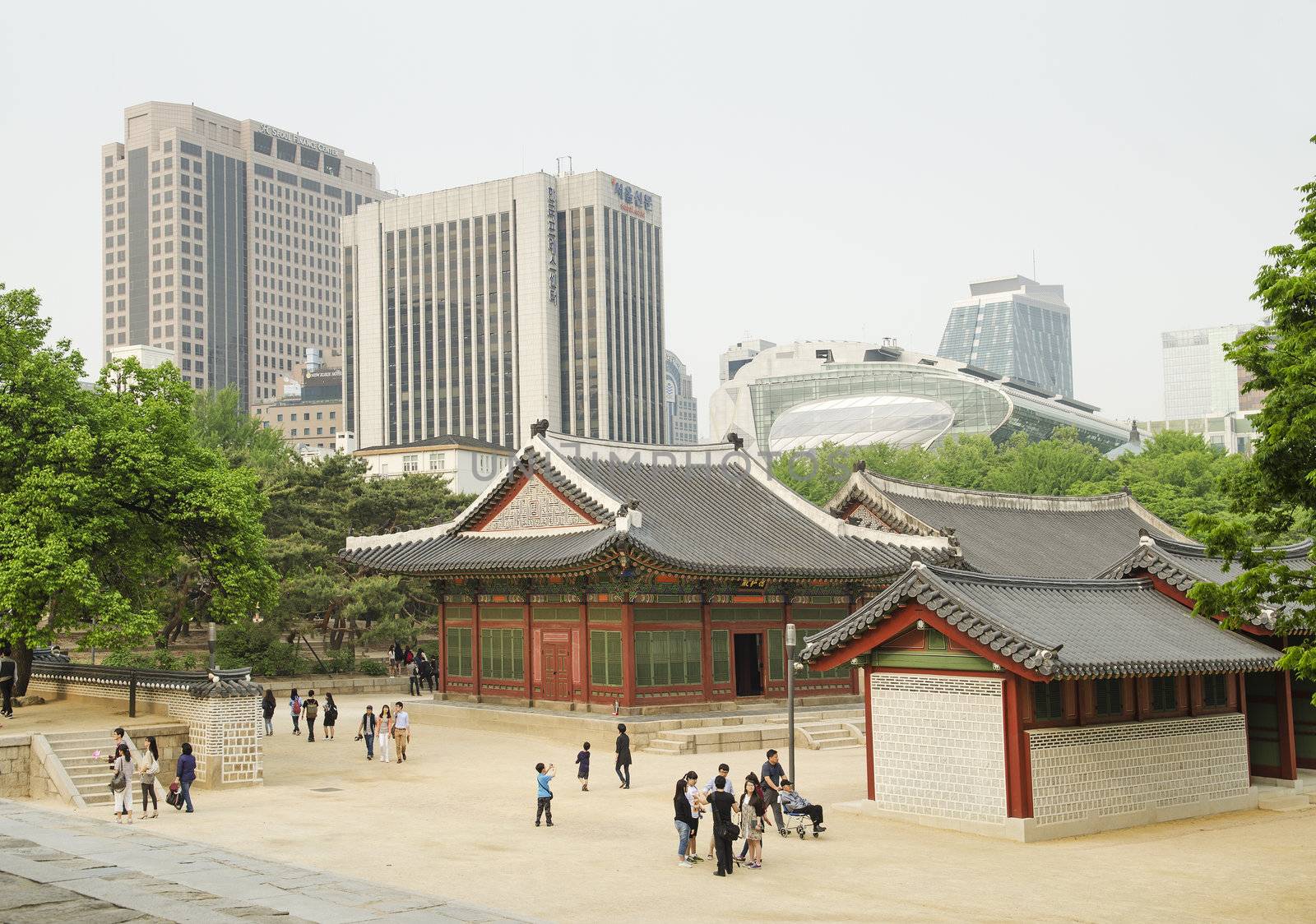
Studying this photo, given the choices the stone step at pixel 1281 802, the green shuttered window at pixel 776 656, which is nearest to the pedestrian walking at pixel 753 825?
the stone step at pixel 1281 802

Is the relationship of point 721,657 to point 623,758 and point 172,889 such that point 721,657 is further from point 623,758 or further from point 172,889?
point 172,889

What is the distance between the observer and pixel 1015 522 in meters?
A: 49.4

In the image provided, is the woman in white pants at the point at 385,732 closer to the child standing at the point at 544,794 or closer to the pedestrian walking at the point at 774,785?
the child standing at the point at 544,794

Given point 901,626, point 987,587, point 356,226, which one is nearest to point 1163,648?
point 987,587

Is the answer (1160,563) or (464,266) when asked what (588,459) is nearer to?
(1160,563)

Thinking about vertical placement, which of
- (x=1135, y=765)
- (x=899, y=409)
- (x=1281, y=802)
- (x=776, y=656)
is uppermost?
(x=899, y=409)

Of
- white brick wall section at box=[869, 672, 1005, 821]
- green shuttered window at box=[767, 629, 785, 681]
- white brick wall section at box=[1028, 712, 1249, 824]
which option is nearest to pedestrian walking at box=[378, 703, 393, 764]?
green shuttered window at box=[767, 629, 785, 681]

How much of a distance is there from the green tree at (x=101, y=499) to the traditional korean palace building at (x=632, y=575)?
9.68 meters

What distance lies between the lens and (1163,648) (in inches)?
932

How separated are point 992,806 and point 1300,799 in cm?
793

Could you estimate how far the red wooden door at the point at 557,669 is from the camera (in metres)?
39.0

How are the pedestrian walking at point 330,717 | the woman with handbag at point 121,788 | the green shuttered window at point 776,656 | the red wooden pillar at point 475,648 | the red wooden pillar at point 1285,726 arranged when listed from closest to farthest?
the woman with handbag at point 121,788 < the red wooden pillar at point 1285,726 < the pedestrian walking at point 330,717 < the green shuttered window at point 776,656 < the red wooden pillar at point 475,648

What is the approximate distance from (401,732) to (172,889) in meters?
16.2

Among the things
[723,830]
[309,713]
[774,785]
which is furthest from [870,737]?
[309,713]
